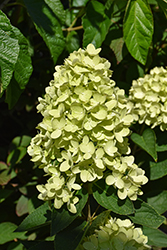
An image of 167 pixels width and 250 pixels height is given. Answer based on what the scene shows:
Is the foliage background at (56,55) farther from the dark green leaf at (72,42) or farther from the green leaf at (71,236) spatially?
the green leaf at (71,236)

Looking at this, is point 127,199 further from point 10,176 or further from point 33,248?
point 10,176

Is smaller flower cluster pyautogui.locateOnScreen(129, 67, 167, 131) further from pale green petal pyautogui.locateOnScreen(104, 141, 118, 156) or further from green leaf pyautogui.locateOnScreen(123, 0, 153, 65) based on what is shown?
pale green petal pyautogui.locateOnScreen(104, 141, 118, 156)

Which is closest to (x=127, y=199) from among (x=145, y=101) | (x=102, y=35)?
(x=145, y=101)

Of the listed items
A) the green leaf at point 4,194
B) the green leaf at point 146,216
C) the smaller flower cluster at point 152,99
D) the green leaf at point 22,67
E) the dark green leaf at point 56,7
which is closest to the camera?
the green leaf at point 146,216

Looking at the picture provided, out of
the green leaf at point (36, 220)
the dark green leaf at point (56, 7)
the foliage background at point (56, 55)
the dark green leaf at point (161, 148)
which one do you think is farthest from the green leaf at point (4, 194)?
the dark green leaf at point (56, 7)

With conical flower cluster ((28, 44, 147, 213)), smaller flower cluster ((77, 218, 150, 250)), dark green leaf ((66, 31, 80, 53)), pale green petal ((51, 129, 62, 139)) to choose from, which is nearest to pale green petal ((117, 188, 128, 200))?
conical flower cluster ((28, 44, 147, 213))

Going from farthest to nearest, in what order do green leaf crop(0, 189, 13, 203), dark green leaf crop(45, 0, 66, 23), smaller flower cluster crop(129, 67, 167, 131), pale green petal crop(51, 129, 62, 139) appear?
green leaf crop(0, 189, 13, 203) → smaller flower cluster crop(129, 67, 167, 131) → dark green leaf crop(45, 0, 66, 23) → pale green petal crop(51, 129, 62, 139)
